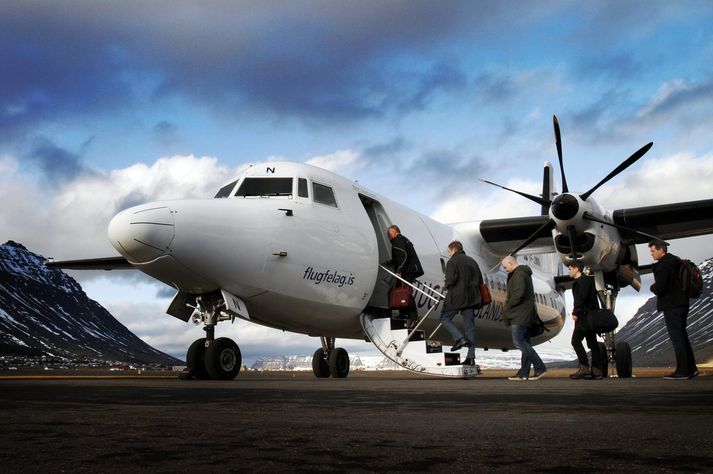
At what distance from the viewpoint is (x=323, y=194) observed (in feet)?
40.2

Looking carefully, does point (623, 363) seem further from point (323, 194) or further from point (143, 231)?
point (143, 231)

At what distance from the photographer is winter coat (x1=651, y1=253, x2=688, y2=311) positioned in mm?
10297

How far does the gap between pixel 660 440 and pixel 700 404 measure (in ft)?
7.53

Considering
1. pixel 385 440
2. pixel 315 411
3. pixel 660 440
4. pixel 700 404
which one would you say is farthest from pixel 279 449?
pixel 700 404

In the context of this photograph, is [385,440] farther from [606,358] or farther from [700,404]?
[606,358]

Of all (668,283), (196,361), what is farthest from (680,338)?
(196,361)

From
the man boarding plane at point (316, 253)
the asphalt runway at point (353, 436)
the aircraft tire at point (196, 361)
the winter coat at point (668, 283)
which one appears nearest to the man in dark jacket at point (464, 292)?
the man boarding plane at point (316, 253)

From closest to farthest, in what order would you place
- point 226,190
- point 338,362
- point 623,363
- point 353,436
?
1. point 353,436
2. point 226,190
3. point 338,362
4. point 623,363

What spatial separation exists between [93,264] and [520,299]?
37.2ft

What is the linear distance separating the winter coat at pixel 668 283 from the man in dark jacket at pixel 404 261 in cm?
399

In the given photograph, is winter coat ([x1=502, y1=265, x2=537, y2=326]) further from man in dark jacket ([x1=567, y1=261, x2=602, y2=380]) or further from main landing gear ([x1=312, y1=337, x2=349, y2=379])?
main landing gear ([x1=312, y1=337, x2=349, y2=379])

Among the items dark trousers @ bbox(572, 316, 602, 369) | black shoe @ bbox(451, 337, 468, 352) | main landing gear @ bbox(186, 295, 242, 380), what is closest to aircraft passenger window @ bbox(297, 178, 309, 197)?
main landing gear @ bbox(186, 295, 242, 380)

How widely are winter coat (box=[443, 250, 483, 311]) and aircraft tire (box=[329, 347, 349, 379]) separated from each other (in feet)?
15.8

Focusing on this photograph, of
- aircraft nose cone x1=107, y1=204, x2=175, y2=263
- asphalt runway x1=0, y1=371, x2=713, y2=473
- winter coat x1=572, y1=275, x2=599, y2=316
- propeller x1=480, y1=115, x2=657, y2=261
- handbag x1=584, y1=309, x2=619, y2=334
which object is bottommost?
asphalt runway x1=0, y1=371, x2=713, y2=473
